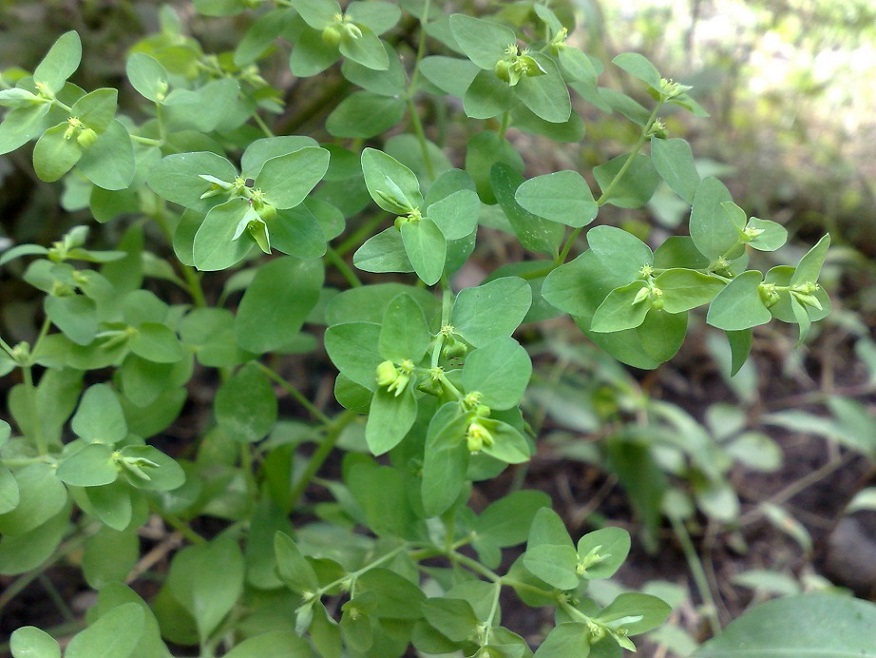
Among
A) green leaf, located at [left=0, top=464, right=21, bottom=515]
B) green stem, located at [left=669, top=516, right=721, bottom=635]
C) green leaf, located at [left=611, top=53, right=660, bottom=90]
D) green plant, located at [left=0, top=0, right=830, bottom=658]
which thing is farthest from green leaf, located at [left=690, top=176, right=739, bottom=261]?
green stem, located at [left=669, top=516, right=721, bottom=635]

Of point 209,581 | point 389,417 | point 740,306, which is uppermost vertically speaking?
point 740,306

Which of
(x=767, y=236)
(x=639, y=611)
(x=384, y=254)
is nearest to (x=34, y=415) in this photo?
(x=384, y=254)

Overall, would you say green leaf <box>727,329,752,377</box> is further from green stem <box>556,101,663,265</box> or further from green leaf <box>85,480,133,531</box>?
green leaf <box>85,480,133,531</box>

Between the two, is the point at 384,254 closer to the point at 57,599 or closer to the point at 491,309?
the point at 491,309

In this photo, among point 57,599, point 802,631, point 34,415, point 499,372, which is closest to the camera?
point 499,372

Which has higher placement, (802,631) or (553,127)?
(553,127)

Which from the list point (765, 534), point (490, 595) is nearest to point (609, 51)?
point (765, 534)

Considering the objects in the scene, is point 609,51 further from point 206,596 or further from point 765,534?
point 206,596

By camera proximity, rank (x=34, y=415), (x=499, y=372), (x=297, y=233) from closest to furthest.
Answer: (x=499, y=372) < (x=297, y=233) < (x=34, y=415)
